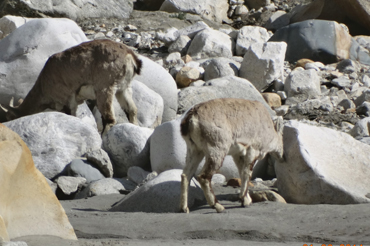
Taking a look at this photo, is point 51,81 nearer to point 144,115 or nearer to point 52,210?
point 144,115

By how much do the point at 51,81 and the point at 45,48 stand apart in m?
1.23

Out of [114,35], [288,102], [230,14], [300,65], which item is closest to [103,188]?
[288,102]

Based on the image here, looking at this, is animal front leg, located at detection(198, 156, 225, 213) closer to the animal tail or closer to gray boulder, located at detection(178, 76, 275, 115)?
the animal tail

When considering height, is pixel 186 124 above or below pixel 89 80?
above

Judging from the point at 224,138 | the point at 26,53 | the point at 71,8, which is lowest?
the point at 71,8

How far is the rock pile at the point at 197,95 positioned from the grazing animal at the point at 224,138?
1.31ft

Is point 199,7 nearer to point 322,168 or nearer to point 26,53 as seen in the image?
point 26,53

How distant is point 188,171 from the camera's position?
706cm

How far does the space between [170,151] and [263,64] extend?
242 inches

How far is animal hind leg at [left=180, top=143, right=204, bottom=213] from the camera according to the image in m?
6.91

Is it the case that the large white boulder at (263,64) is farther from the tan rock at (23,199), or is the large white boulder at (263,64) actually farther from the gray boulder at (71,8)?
the tan rock at (23,199)

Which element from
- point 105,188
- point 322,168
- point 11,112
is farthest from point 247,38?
point 322,168

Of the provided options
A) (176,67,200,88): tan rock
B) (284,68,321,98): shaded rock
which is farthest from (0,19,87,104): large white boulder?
(284,68,321,98): shaded rock

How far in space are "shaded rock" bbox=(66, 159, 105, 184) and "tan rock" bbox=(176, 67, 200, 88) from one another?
17.7 feet
